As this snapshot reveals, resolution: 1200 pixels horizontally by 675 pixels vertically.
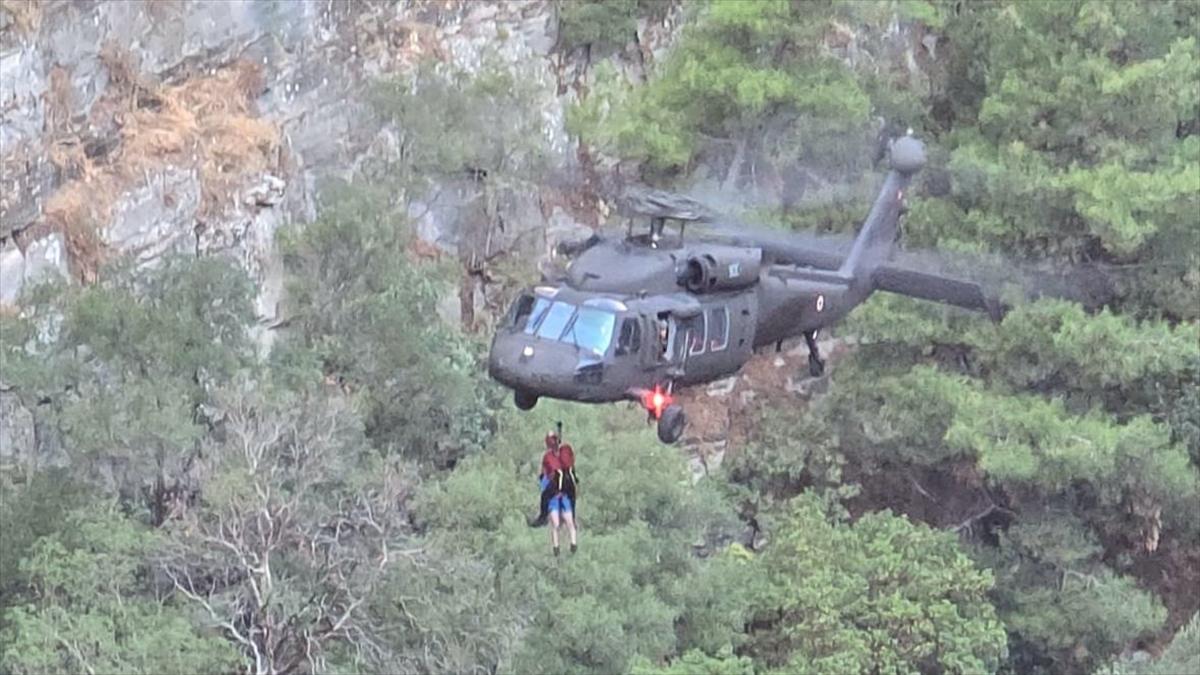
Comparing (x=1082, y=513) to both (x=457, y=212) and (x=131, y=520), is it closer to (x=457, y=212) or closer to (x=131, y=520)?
(x=457, y=212)

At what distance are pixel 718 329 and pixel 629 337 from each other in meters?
0.98

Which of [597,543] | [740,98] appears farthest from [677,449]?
[740,98]

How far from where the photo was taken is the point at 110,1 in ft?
87.1

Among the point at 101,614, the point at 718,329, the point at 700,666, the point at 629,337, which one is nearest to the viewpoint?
Result: the point at 629,337

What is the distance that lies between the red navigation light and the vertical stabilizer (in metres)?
3.59

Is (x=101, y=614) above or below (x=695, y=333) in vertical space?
below

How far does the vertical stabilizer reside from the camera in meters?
18.0

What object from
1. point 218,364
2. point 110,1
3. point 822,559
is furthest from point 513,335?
point 110,1

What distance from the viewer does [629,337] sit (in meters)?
14.4

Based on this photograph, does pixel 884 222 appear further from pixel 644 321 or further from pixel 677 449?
pixel 677 449

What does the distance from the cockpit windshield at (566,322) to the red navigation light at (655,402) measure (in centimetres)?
43

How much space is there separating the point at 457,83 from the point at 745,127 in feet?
12.3

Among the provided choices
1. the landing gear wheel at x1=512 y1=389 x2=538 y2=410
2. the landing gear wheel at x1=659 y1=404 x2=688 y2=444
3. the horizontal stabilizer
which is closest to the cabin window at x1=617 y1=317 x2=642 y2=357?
the landing gear wheel at x1=659 y1=404 x2=688 y2=444

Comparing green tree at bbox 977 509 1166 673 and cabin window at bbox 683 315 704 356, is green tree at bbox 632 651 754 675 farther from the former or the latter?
cabin window at bbox 683 315 704 356
